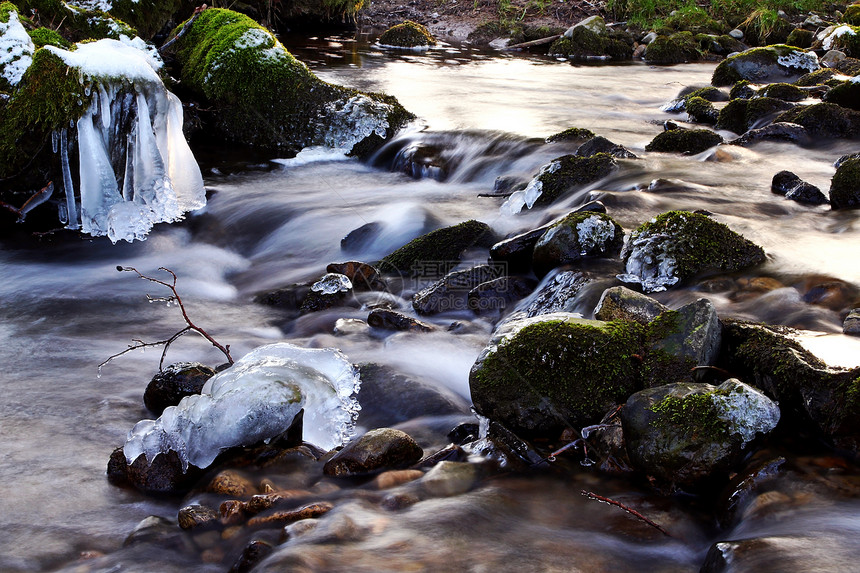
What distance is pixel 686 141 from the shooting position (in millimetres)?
7941

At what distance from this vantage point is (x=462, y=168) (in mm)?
8555

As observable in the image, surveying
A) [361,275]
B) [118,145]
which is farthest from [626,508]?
[118,145]

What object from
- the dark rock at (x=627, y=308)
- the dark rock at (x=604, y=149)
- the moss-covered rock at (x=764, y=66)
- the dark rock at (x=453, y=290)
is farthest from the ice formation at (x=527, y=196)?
the moss-covered rock at (x=764, y=66)

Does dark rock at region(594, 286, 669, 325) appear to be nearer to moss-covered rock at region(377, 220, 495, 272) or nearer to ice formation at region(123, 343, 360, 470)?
ice formation at region(123, 343, 360, 470)

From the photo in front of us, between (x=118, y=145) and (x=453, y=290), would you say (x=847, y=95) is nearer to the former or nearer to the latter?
(x=453, y=290)

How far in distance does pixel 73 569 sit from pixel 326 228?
485 cm

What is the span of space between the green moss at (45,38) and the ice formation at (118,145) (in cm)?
68

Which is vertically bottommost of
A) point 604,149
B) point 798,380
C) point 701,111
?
point 798,380


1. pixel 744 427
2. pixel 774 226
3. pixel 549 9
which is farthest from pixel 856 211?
pixel 549 9

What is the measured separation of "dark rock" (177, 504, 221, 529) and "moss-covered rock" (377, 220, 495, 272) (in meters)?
3.17

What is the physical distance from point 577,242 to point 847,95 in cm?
630

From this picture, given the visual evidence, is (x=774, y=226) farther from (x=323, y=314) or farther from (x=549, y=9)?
(x=549, y=9)

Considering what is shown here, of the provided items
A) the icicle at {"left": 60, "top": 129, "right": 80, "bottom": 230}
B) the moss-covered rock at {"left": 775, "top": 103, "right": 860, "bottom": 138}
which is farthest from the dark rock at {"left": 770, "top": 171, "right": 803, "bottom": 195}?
the icicle at {"left": 60, "top": 129, "right": 80, "bottom": 230}

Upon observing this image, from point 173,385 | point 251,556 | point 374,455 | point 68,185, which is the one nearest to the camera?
point 251,556
